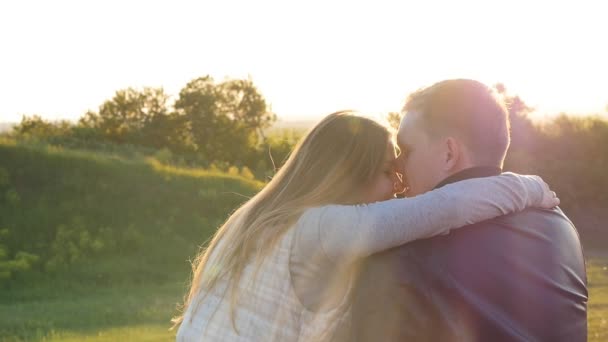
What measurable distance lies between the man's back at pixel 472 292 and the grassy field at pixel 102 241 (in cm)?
794

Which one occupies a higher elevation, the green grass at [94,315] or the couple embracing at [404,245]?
the couple embracing at [404,245]

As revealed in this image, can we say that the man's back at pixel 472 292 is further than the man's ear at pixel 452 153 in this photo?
No

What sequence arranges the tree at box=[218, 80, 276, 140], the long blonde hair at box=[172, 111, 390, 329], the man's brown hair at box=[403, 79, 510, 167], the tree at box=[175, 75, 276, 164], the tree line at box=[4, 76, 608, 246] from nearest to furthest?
the man's brown hair at box=[403, 79, 510, 167], the long blonde hair at box=[172, 111, 390, 329], the tree line at box=[4, 76, 608, 246], the tree at box=[175, 75, 276, 164], the tree at box=[218, 80, 276, 140]

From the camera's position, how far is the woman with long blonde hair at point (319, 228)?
8.73ft

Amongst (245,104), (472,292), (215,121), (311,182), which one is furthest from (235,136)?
(472,292)

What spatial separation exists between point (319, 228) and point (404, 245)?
492 millimetres

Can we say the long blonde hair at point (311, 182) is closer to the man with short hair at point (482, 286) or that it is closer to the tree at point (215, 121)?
the man with short hair at point (482, 286)

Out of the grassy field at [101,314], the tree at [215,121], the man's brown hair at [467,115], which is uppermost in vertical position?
the man's brown hair at [467,115]

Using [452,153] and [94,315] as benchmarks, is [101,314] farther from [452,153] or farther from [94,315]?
[452,153]

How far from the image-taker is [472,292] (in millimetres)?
2189

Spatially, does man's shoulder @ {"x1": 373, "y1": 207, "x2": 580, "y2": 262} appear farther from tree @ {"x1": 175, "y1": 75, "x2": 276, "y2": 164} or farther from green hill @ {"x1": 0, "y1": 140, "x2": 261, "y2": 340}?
tree @ {"x1": 175, "y1": 75, "x2": 276, "y2": 164}

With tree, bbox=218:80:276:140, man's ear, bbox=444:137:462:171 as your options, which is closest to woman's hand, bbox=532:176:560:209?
man's ear, bbox=444:137:462:171

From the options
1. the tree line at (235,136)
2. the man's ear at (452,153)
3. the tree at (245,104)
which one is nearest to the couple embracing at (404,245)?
the man's ear at (452,153)

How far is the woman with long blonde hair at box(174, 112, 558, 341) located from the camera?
2.66m
